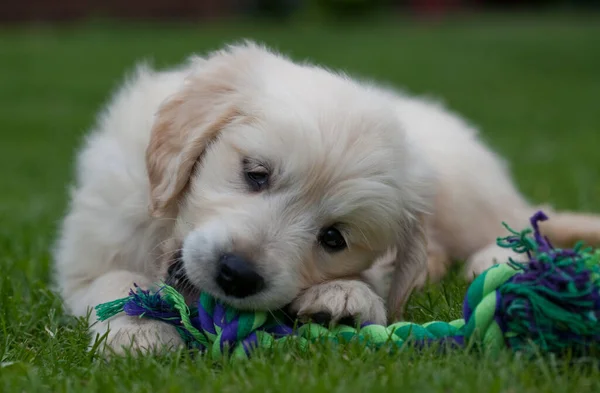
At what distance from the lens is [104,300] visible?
322cm

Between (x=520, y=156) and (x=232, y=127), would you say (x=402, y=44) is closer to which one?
(x=520, y=156)

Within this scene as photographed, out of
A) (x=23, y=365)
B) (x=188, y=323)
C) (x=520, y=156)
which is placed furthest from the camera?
(x=520, y=156)

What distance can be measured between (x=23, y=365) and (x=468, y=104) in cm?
1210

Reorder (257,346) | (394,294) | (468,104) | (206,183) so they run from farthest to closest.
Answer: (468,104)
(394,294)
(206,183)
(257,346)

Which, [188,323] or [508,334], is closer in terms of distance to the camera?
[508,334]

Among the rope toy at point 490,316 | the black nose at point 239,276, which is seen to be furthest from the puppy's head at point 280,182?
the rope toy at point 490,316

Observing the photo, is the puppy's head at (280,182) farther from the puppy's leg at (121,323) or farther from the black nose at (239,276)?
the puppy's leg at (121,323)

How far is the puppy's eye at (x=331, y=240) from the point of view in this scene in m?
3.09

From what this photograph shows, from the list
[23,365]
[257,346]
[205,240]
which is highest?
[205,240]

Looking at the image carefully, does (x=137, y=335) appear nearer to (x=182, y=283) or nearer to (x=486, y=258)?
(x=182, y=283)

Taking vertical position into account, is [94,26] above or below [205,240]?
below

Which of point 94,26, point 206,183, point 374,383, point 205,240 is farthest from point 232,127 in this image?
point 94,26

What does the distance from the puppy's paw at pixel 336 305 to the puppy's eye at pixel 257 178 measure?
0.41 metres

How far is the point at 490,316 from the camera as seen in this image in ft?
8.53
